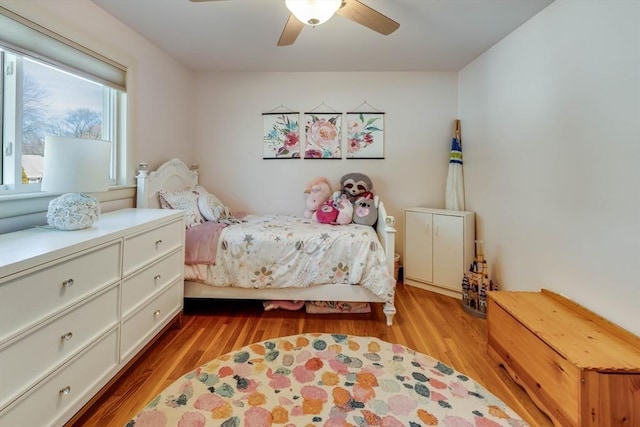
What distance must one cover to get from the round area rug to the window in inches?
58.7

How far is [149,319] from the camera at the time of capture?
1.91 meters

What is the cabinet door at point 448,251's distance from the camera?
9.66ft

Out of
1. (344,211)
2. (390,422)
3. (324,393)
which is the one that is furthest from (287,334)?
(344,211)

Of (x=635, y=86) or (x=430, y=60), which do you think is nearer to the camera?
(x=635, y=86)

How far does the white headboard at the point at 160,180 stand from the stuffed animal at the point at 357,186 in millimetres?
1697

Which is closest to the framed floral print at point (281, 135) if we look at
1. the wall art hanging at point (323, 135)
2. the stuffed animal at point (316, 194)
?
the wall art hanging at point (323, 135)

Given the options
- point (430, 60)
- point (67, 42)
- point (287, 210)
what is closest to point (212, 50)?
point (67, 42)

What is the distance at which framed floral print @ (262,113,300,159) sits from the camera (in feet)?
11.6

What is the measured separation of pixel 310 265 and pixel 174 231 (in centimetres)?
106

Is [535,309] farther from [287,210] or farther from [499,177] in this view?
[287,210]

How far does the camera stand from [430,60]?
3.10 meters

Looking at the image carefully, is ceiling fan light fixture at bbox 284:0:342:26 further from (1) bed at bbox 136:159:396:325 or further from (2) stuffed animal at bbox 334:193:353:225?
(2) stuffed animal at bbox 334:193:353:225

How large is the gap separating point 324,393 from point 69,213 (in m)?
1.62

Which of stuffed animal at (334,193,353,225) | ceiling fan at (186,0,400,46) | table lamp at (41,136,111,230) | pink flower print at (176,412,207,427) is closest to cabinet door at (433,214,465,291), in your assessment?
stuffed animal at (334,193,353,225)
